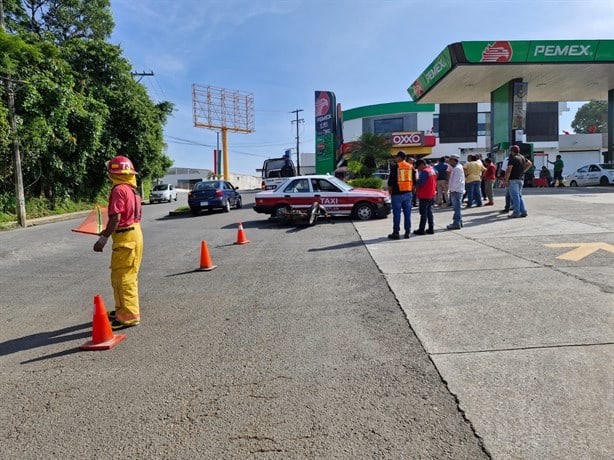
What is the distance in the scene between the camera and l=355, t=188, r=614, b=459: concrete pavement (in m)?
2.58

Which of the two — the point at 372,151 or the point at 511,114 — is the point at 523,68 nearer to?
the point at 511,114

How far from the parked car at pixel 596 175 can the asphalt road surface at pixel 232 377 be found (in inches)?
948

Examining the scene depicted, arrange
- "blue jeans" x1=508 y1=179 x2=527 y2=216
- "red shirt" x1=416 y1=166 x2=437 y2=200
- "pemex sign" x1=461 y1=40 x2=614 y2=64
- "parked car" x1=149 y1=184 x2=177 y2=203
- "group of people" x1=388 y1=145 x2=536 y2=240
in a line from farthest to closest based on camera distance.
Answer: "parked car" x1=149 y1=184 x2=177 y2=203 → "pemex sign" x1=461 y1=40 x2=614 y2=64 → "blue jeans" x1=508 y1=179 x2=527 y2=216 → "red shirt" x1=416 y1=166 x2=437 y2=200 → "group of people" x1=388 y1=145 x2=536 y2=240

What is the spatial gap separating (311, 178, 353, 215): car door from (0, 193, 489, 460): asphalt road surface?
6638 mm

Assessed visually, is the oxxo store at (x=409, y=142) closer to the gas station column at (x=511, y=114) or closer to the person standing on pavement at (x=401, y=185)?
the gas station column at (x=511, y=114)

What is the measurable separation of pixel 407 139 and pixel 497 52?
67.8ft

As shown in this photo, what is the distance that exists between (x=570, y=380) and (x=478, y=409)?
2.77ft

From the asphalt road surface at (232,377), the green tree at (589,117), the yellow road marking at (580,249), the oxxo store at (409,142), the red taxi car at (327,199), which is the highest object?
the green tree at (589,117)

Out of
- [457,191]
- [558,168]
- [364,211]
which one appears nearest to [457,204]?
[457,191]

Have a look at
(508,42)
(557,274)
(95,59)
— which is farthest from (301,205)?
(95,59)

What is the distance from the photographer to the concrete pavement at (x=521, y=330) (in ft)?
8.46

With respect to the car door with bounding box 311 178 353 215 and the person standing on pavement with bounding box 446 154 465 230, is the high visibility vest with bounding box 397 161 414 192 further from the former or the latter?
the car door with bounding box 311 178 353 215

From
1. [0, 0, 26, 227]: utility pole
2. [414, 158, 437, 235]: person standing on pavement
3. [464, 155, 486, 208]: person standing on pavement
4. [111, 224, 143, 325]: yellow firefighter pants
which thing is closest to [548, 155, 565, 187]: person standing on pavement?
[464, 155, 486, 208]: person standing on pavement

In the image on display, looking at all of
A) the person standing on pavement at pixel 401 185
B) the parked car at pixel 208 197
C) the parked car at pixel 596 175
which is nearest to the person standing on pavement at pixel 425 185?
the person standing on pavement at pixel 401 185
